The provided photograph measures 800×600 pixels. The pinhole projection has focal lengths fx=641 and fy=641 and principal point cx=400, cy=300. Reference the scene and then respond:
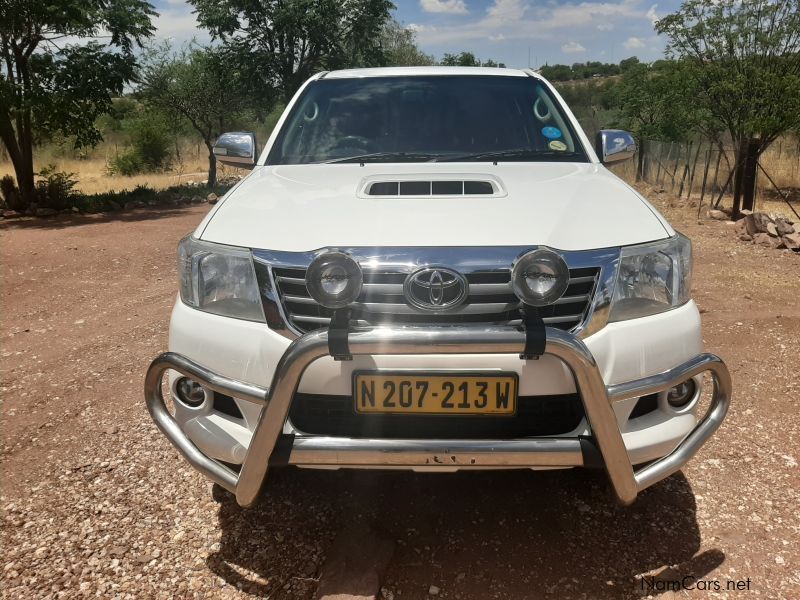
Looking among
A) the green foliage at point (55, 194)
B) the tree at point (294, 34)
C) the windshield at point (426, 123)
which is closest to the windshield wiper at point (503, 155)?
→ the windshield at point (426, 123)

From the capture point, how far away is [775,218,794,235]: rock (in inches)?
323

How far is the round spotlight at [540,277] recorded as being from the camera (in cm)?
184

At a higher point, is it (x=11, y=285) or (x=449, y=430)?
(x=449, y=430)

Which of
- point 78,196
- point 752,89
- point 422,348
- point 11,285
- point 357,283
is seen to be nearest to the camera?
point 422,348

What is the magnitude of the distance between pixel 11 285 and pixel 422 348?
22.2 ft

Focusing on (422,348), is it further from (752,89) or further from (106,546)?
(752,89)

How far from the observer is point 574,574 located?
223 centimetres

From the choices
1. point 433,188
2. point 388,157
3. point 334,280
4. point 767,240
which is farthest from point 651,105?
point 334,280

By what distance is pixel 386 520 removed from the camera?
8.33 feet

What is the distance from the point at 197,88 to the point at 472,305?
2261 cm

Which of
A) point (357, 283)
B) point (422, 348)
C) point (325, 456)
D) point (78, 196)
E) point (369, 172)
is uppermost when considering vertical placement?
point (369, 172)

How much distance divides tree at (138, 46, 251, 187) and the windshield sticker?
64.1 feet

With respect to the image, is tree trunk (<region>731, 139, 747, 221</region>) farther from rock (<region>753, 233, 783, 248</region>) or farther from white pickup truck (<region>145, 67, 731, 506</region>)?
white pickup truck (<region>145, 67, 731, 506</region>)

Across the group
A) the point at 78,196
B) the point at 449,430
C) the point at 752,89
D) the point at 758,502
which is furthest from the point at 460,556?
the point at 78,196
